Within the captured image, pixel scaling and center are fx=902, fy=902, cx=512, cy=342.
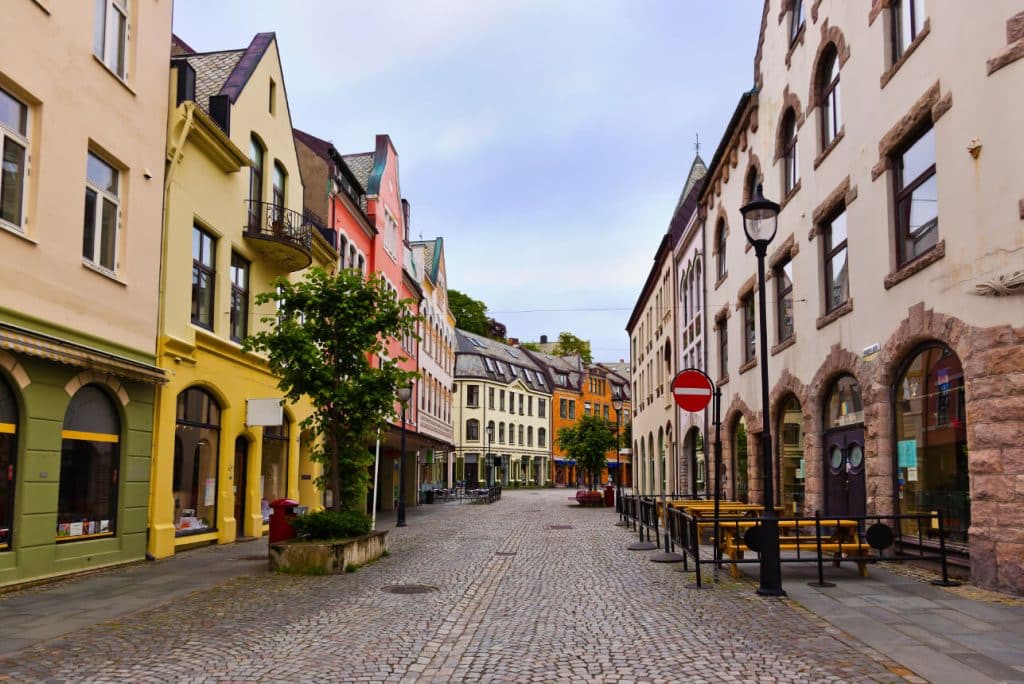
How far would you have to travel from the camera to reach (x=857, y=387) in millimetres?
15180

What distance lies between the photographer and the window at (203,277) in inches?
690

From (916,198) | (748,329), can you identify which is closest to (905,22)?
(916,198)

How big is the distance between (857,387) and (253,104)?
545 inches

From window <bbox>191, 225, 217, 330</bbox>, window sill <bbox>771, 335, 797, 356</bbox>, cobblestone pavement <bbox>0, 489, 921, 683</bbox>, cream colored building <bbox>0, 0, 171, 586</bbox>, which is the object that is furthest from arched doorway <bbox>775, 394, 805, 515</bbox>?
cream colored building <bbox>0, 0, 171, 586</bbox>

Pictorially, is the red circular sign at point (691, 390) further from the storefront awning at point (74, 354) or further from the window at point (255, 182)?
the window at point (255, 182)

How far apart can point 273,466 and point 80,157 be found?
421 inches

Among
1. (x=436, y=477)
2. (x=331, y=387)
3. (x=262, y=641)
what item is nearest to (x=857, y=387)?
(x=331, y=387)

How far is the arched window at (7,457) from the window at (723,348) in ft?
61.3

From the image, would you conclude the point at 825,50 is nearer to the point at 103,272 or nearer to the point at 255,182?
the point at 255,182

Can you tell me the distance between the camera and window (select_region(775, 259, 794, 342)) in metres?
19.1

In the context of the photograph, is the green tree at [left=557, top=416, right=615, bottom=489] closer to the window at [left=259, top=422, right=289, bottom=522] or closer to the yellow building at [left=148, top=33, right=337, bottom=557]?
the yellow building at [left=148, top=33, right=337, bottom=557]

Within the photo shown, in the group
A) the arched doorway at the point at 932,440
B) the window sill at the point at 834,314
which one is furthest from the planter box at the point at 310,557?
the window sill at the point at 834,314

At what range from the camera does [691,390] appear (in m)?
13.2

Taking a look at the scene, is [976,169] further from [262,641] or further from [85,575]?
[85,575]
